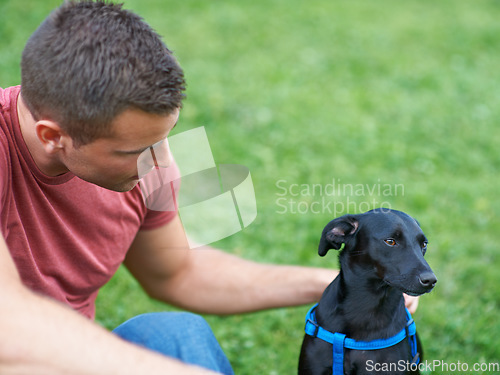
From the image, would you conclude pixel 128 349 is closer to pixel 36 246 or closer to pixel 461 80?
pixel 36 246

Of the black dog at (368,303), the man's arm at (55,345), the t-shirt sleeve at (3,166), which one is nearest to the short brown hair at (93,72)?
the t-shirt sleeve at (3,166)

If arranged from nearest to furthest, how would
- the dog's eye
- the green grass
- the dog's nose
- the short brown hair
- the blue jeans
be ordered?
1. the short brown hair
2. the dog's nose
3. the dog's eye
4. the blue jeans
5. the green grass

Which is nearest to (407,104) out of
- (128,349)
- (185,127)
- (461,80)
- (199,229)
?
(461,80)

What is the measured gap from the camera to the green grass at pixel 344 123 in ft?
12.9

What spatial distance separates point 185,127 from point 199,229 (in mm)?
3436

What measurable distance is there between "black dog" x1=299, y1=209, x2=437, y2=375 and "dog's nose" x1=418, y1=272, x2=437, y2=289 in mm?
76

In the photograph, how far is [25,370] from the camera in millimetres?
1526

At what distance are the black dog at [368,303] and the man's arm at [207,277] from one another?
1.11 ft

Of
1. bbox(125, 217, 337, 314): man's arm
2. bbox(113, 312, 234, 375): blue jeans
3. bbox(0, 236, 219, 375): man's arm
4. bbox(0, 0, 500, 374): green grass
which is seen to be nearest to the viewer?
bbox(0, 236, 219, 375): man's arm

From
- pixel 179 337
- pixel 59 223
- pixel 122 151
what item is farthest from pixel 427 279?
pixel 59 223

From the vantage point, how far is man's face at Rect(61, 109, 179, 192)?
6.66 ft

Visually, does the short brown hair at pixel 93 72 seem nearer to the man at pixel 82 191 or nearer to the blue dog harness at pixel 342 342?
the man at pixel 82 191

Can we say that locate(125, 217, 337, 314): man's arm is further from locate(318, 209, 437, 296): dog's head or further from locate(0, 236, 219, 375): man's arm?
locate(0, 236, 219, 375): man's arm

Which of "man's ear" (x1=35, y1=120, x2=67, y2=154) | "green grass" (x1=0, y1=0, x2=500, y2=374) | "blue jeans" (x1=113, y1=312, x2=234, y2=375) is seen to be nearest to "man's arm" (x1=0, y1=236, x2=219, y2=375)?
"man's ear" (x1=35, y1=120, x2=67, y2=154)
